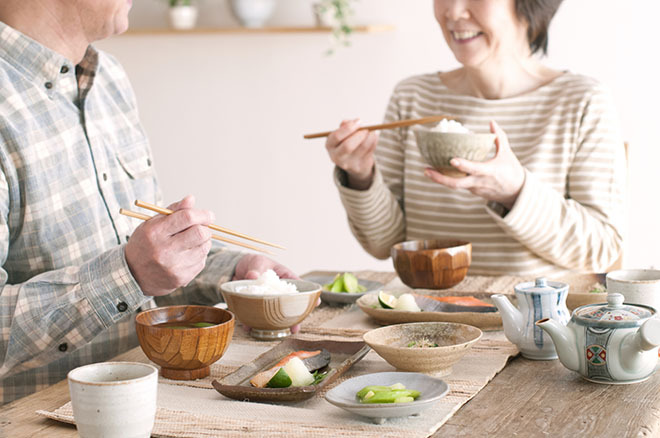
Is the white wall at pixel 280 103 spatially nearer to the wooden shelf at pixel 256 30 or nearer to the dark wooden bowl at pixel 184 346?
the wooden shelf at pixel 256 30

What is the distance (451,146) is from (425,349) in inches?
28.4

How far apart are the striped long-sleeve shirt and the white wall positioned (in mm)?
1399

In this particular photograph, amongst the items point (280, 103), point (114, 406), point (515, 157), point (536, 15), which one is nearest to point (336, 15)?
point (280, 103)

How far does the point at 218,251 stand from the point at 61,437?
856 mm

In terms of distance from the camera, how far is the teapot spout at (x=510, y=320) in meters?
1.38

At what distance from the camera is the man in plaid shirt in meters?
1.37

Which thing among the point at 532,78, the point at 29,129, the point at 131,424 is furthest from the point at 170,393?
the point at 532,78

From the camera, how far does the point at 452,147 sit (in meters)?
1.81

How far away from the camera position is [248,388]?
1168 mm

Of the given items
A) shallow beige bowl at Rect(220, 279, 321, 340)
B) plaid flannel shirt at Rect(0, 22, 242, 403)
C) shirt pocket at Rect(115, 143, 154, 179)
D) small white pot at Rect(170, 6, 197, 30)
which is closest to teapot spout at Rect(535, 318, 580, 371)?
shallow beige bowl at Rect(220, 279, 321, 340)

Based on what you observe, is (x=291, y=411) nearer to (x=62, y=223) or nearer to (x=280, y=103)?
(x=62, y=223)

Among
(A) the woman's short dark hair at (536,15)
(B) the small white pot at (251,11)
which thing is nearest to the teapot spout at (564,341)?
(A) the woman's short dark hair at (536,15)

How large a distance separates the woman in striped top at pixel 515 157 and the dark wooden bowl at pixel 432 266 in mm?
173

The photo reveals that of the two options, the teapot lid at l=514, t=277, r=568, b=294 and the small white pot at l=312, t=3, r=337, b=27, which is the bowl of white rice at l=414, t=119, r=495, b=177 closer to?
the teapot lid at l=514, t=277, r=568, b=294
